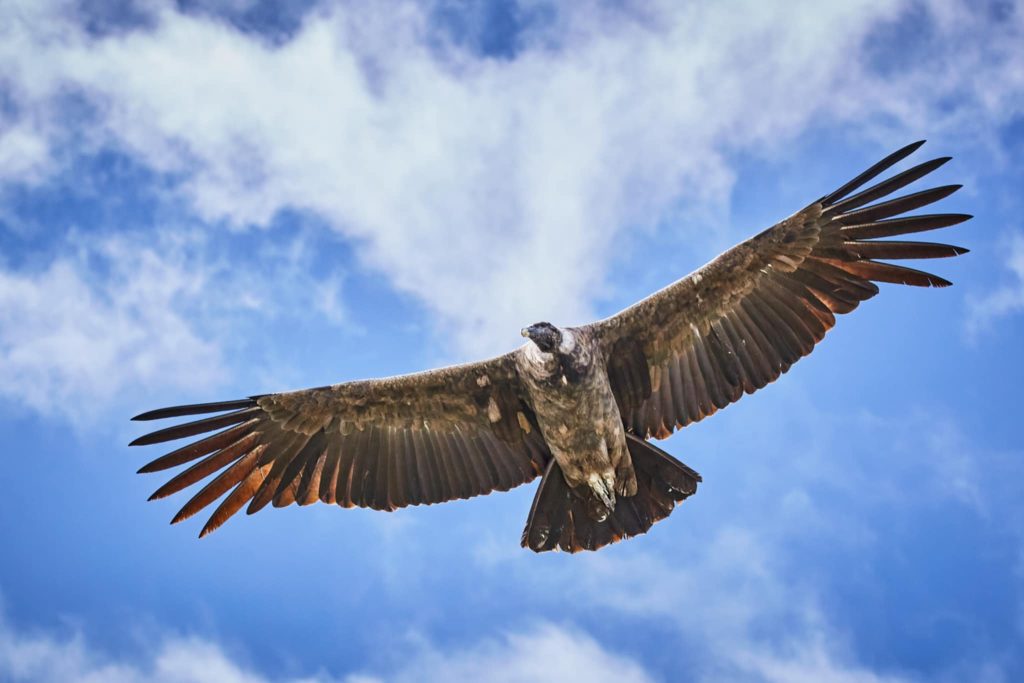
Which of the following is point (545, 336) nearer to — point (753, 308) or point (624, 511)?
point (624, 511)

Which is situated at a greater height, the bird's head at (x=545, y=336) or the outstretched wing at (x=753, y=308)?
the outstretched wing at (x=753, y=308)

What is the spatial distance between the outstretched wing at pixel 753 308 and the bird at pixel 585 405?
0.5 inches

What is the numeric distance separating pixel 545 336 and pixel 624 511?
1.75 metres

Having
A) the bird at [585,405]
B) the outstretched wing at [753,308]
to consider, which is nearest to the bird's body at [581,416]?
the bird at [585,405]

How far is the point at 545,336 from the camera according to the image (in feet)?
30.1

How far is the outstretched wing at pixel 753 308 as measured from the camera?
9.48 metres

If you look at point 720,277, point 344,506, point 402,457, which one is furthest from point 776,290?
point 344,506

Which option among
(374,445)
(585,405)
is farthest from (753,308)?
(374,445)

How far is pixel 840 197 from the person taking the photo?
30.8 feet

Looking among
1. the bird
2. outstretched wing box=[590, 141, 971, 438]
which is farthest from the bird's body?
outstretched wing box=[590, 141, 971, 438]

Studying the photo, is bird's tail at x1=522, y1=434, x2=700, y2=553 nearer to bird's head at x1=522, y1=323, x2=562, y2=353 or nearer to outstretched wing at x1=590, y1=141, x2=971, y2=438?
outstretched wing at x1=590, y1=141, x2=971, y2=438

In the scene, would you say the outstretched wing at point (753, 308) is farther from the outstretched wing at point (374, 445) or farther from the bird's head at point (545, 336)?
the outstretched wing at point (374, 445)

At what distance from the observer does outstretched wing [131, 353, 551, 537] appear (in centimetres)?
1008

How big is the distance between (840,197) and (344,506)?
5.33 metres
